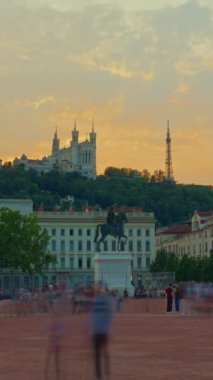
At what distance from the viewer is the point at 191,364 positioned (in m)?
21.7

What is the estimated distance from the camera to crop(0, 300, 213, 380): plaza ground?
1953 cm

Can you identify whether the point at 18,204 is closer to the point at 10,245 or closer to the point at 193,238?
the point at 193,238

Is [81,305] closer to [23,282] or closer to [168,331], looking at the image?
[168,331]

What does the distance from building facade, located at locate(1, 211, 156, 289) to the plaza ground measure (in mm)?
117785

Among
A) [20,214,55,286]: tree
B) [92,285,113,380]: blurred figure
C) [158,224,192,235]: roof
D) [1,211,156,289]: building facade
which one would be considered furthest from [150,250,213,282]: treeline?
[92,285,113,380]: blurred figure

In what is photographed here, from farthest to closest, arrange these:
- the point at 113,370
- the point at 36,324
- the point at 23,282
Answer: the point at 23,282 → the point at 36,324 → the point at 113,370

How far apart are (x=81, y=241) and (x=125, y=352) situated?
13350 centimetres

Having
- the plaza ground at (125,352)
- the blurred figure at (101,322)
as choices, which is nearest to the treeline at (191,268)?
the plaza ground at (125,352)

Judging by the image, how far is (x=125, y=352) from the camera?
25.4m

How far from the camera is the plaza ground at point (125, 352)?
19534 mm

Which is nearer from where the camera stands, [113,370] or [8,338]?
[113,370]

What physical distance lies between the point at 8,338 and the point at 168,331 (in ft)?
20.8

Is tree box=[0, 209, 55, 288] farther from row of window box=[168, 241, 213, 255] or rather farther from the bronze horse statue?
row of window box=[168, 241, 213, 255]

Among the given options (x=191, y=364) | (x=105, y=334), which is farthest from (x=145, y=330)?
(x=105, y=334)
